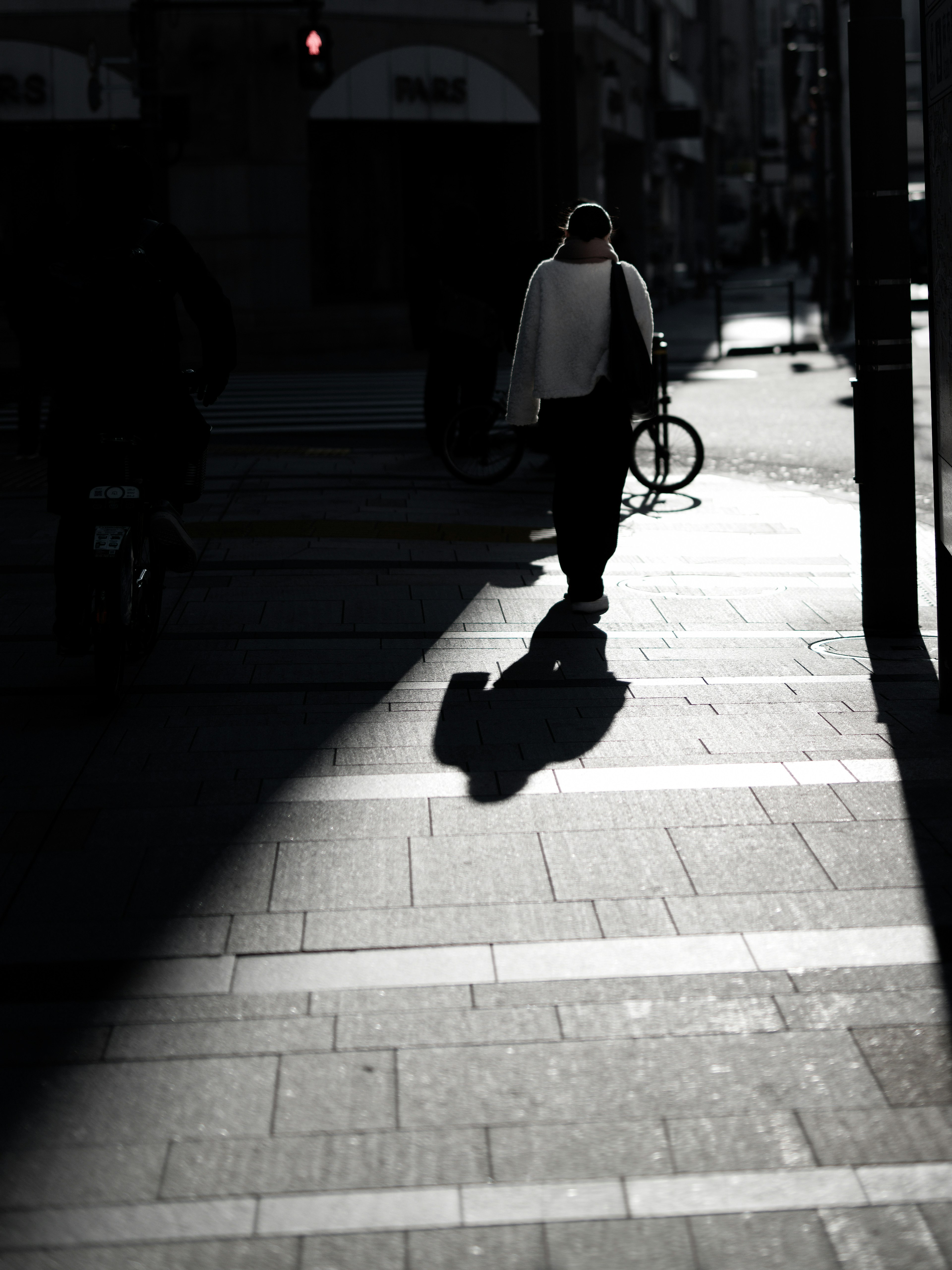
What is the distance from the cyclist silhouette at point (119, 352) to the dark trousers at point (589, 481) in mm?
1885

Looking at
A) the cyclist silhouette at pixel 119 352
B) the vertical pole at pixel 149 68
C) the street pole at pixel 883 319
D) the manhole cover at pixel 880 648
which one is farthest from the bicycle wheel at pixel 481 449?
the vertical pole at pixel 149 68

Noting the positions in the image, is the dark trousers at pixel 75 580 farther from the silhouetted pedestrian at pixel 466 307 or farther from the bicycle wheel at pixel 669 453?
the silhouetted pedestrian at pixel 466 307

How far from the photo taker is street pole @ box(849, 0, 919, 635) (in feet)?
23.2

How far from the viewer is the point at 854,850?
14.9 feet

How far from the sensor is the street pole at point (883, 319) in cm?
708

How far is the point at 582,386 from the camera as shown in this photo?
314 inches

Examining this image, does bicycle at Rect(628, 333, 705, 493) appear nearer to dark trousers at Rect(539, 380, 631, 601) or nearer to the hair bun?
dark trousers at Rect(539, 380, 631, 601)

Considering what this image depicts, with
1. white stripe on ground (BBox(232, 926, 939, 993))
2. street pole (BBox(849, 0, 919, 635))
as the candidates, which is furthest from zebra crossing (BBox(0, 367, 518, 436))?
white stripe on ground (BBox(232, 926, 939, 993))

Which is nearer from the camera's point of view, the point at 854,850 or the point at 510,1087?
the point at 510,1087

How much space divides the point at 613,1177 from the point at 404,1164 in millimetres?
329

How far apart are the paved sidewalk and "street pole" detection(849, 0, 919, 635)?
359 millimetres

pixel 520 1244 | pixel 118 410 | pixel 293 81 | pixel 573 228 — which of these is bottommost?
pixel 520 1244

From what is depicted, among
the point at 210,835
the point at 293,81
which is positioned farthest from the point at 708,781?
the point at 293,81

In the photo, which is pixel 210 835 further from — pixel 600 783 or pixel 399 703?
pixel 399 703
